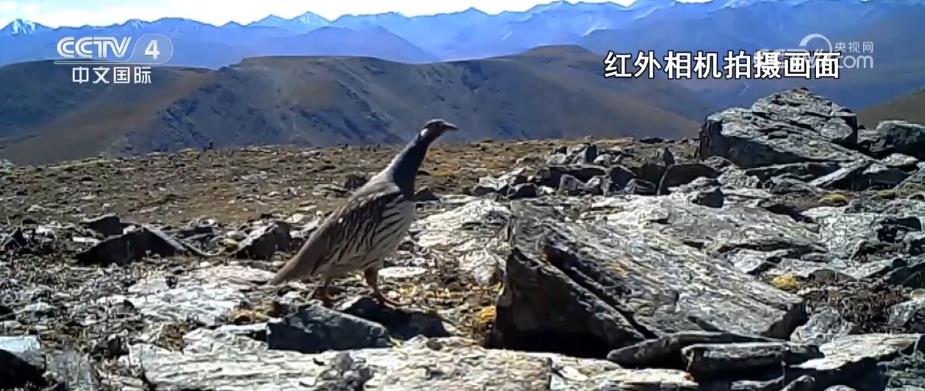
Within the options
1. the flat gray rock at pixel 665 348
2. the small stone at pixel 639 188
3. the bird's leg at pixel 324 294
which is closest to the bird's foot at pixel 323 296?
the bird's leg at pixel 324 294

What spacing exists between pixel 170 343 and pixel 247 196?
31.8 ft

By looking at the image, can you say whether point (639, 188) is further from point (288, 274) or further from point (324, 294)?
point (288, 274)

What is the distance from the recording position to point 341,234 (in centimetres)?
735

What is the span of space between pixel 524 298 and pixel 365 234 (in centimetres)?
133

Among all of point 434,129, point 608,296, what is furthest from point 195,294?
point 608,296

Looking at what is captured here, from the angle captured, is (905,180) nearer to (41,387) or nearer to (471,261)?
(471,261)

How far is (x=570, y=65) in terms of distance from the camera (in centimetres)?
19912

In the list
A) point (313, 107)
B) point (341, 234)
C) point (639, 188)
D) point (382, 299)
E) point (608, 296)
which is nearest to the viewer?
point (608, 296)

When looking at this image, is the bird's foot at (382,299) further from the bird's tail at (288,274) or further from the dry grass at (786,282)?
the dry grass at (786,282)

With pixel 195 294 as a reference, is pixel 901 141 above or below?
above

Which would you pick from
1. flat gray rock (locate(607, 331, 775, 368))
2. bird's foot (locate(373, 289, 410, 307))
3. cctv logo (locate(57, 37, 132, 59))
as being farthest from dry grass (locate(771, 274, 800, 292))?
cctv logo (locate(57, 37, 132, 59))

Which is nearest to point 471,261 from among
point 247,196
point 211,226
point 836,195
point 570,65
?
point 211,226

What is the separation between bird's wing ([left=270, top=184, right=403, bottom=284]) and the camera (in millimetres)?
7285

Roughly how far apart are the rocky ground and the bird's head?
884 millimetres
